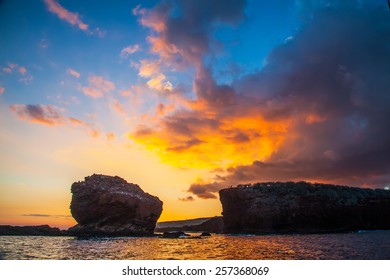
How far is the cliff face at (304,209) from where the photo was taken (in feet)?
209

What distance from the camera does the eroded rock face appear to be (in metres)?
57.0

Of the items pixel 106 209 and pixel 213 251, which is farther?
pixel 106 209

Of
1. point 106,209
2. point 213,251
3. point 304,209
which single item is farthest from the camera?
point 304,209

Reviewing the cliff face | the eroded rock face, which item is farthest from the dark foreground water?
the cliff face

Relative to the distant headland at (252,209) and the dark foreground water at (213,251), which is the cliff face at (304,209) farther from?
the dark foreground water at (213,251)

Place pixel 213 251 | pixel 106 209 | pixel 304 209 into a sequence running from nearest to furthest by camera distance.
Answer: pixel 213 251 < pixel 106 209 < pixel 304 209

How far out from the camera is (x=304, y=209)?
211ft

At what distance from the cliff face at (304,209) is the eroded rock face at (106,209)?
68.8 ft

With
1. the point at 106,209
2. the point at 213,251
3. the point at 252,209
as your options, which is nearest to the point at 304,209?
the point at 252,209

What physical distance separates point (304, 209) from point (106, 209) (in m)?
39.2

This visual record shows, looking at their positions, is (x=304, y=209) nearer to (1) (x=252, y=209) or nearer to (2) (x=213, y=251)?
(1) (x=252, y=209)

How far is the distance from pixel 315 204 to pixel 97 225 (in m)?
43.4
